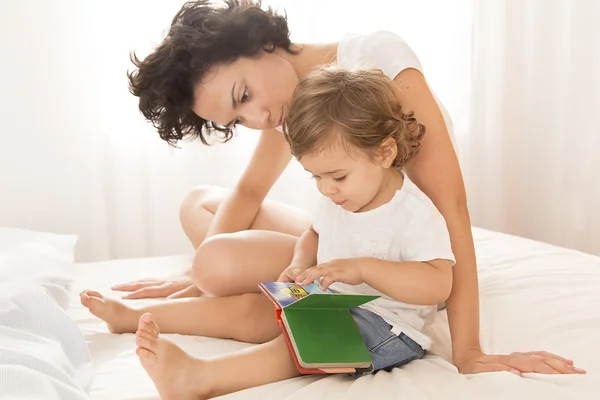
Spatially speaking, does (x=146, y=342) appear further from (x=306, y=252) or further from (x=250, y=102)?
(x=250, y=102)

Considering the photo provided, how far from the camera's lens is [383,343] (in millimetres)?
1108

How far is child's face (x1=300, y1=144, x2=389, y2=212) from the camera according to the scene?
1.15 meters

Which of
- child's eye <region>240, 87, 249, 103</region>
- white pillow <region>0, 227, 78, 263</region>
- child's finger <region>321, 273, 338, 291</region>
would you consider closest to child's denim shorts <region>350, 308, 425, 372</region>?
child's finger <region>321, 273, 338, 291</region>

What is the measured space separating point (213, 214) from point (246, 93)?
1.62 feet

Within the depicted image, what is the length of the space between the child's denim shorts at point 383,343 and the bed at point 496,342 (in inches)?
0.9

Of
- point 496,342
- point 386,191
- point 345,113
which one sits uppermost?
point 345,113

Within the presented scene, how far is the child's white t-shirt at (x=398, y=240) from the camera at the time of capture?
1.13m

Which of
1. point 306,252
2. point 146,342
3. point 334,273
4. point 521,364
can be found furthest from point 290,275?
point 521,364

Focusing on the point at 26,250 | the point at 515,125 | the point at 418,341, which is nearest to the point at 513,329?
the point at 418,341

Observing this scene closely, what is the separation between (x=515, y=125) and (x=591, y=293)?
1.51m

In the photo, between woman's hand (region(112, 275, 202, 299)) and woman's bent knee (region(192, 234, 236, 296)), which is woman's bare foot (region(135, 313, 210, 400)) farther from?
woman's hand (region(112, 275, 202, 299))

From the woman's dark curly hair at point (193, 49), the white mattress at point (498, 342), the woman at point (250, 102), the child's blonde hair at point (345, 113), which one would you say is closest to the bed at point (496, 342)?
the white mattress at point (498, 342)

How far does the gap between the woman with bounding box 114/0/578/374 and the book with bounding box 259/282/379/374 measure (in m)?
0.18

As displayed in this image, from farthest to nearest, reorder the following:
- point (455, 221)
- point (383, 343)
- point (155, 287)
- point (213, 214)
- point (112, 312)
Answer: point (213, 214) → point (155, 287) → point (112, 312) → point (455, 221) → point (383, 343)
